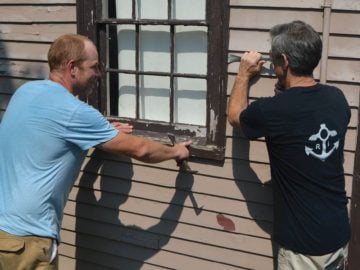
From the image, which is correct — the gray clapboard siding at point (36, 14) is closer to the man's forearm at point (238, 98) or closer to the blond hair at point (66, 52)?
the blond hair at point (66, 52)

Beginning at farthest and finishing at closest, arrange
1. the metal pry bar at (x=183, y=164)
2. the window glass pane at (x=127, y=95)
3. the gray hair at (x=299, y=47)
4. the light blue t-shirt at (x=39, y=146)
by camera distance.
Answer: the window glass pane at (x=127, y=95)
the metal pry bar at (x=183, y=164)
the light blue t-shirt at (x=39, y=146)
the gray hair at (x=299, y=47)

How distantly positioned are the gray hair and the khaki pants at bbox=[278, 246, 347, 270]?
2.89ft

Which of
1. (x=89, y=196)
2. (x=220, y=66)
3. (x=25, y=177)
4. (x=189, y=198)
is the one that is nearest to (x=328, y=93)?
(x=220, y=66)

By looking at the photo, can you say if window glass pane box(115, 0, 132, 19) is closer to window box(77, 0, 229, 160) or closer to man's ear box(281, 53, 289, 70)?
window box(77, 0, 229, 160)

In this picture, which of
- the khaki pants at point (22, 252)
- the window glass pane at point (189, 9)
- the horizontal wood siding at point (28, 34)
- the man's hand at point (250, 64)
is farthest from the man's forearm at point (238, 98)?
the horizontal wood siding at point (28, 34)

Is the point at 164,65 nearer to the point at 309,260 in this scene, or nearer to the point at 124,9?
the point at 124,9

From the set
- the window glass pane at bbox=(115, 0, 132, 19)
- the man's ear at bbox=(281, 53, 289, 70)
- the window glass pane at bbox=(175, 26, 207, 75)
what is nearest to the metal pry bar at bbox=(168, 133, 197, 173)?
the window glass pane at bbox=(175, 26, 207, 75)

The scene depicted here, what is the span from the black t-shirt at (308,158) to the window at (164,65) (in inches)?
27.0

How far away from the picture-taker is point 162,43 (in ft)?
11.7

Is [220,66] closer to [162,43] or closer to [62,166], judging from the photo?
[162,43]

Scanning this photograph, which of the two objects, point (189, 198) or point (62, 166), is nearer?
point (62, 166)

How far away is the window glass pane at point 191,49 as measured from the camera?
3.40m

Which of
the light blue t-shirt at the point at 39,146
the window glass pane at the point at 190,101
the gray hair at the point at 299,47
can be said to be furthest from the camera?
the window glass pane at the point at 190,101

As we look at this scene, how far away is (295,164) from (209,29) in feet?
3.60
